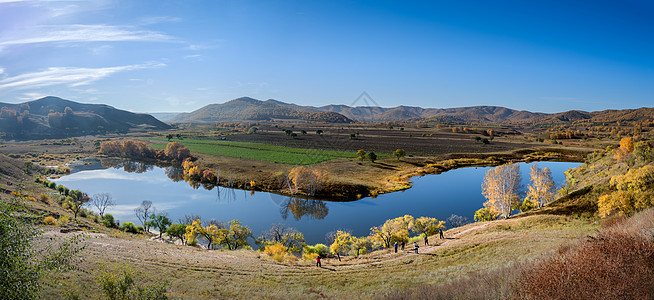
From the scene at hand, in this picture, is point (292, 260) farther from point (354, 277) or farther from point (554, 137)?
point (554, 137)

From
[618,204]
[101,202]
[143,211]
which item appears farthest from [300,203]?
[618,204]

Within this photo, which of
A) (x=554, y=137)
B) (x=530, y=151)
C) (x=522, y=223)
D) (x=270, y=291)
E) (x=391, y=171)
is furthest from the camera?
(x=554, y=137)

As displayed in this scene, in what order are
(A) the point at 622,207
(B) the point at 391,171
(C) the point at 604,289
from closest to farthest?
1. (C) the point at 604,289
2. (A) the point at 622,207
3. (B) the point at 391,171

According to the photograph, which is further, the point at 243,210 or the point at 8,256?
the point at 243,210

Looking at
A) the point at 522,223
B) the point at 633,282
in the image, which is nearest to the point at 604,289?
the point at 633,282

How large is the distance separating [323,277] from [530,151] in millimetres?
115406

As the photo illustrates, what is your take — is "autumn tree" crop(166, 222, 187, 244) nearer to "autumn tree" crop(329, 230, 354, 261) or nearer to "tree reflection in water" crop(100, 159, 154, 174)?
"autumn tree" crop(329, 230, 354, 261)

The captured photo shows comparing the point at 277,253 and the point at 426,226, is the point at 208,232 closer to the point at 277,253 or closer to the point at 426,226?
the point at 277,253

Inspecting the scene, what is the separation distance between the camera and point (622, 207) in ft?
74.1

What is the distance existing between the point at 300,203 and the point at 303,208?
2784mm

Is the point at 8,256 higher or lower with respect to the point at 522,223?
higher

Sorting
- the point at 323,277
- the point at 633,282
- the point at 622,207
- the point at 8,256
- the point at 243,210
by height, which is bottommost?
the point at 243,210

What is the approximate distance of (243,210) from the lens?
177 feet

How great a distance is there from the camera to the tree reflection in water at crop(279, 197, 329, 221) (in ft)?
167
